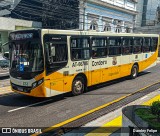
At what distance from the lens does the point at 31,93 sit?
933cm

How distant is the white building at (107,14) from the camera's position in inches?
1396

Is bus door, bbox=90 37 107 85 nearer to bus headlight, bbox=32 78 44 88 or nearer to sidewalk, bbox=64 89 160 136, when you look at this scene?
bus headlight, bbox=32 78 44 88

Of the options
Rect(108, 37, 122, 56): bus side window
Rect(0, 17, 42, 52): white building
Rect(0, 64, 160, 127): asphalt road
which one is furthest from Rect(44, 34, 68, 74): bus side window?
Rect(0, 17, 42, 52): white building

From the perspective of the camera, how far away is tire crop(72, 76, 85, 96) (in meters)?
10.8

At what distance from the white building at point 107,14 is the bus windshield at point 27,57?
22325 mm

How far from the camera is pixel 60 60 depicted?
982cm

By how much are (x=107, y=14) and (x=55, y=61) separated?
32410mm

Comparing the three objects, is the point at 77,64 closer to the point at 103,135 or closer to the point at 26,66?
the point at 26,66

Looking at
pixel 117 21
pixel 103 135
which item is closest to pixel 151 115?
pixel 103 135

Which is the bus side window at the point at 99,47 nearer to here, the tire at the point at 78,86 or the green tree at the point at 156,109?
the tire at the point at 78,86

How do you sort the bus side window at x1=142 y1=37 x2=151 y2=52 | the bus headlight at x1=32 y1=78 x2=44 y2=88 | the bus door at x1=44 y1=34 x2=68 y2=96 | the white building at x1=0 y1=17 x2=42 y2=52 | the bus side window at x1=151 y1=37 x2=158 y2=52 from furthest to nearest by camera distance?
the white building at x1=0 y1=17 x2=42 y2=52 → the bus side window at x1=151 y1=37 x2=158 y2=52 → the bus side window at x1=142 y1=37 x2=151 y2=52 → the bus door at x1=44 y1=34 x2=68 y2=96 → the bus headlight at x1=32 y1=78 x2=44 y2=88

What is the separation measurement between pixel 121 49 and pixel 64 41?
196 inches

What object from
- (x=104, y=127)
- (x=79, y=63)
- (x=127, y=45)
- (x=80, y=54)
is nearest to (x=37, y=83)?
(x=79, y=63)

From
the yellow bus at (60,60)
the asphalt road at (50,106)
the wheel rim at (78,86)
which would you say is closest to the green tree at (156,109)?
the asphalt road at (50,106)
